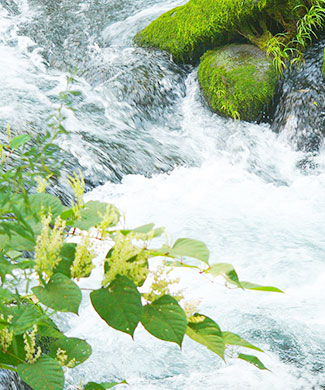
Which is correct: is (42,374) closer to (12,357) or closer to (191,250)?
(12,357)

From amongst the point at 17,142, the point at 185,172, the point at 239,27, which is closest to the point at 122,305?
the point at 17,142

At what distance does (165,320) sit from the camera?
949mm

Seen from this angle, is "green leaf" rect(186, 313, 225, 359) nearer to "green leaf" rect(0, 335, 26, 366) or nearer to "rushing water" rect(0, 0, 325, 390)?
"rushing water" rect(0, 0, 325, 390)

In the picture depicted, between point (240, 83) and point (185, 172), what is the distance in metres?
1.62

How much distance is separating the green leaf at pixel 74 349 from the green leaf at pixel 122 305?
0.25m

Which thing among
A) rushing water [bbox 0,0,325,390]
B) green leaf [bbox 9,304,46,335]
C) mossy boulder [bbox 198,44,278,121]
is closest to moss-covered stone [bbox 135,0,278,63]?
rushing water [bbox 0,0,325,390]

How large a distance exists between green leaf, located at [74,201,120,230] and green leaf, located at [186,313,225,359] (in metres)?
0.29

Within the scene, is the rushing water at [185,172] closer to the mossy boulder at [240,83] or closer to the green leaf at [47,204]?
the mossy boulder at [240,83]

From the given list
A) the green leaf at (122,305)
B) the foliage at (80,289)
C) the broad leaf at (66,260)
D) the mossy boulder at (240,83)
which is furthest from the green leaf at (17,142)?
the mossy boulder at (240,83)

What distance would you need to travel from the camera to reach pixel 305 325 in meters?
2.58

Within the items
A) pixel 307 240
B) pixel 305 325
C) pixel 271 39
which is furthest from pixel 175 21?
pixel 305 325

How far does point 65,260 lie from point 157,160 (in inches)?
165

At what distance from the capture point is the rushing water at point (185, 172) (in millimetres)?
2332

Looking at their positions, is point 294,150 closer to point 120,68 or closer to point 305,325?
point 120,68
